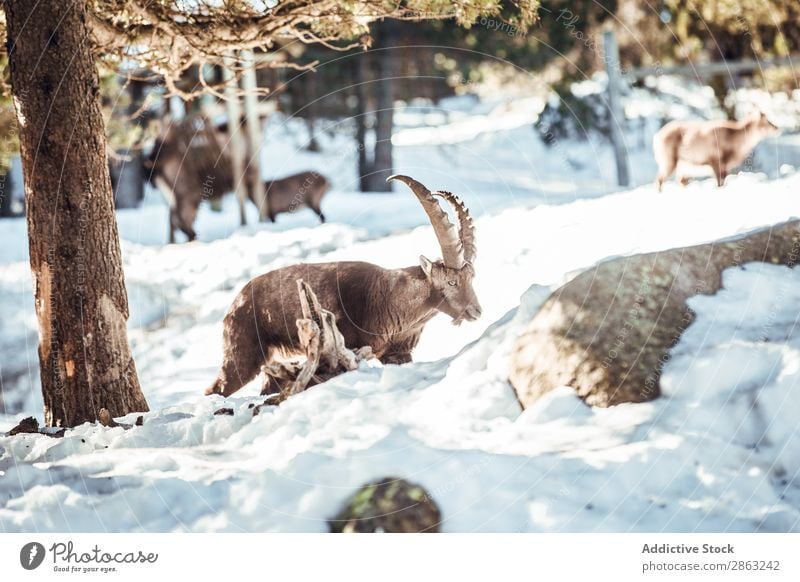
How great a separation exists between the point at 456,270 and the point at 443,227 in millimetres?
233

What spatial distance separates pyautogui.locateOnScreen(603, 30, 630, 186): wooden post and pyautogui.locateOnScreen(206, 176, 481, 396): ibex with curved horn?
3.55m

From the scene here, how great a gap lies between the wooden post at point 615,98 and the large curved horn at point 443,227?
355 centimetres

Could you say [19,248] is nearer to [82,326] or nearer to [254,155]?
[254,155]

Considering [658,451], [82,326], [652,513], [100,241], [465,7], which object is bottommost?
[652,513]

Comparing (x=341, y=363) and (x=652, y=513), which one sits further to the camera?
(x=341, y=363)

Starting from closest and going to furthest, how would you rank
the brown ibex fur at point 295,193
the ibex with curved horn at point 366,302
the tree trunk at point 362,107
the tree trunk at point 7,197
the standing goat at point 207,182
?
the ibex with curved horn at point 366,302 → the brown ibex fur at point 295,193 → the standing goat at point 207,182 → the tree trunk at point 7,197 → the tree trunk at point 362,107

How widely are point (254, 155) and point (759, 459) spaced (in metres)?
5.16

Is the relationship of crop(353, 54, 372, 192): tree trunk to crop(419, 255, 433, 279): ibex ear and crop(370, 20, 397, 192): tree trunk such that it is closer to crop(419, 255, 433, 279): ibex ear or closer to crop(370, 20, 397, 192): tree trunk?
crop(370, 20, 397, 192): tree trunk

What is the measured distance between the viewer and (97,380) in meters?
4.07

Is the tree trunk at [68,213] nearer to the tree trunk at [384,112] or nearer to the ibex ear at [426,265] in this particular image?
the ibex ear at [426,265]

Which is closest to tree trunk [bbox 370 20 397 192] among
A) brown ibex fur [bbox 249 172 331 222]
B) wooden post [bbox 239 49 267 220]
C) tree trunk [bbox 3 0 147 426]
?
brown ibex fur [bbox 249 172 331 222]

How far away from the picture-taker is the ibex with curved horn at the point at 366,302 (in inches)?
155

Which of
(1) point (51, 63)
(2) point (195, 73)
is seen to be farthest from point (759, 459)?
(2) point (195, 73)
